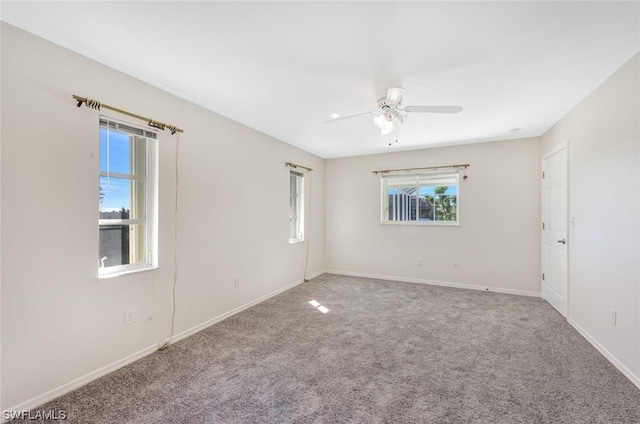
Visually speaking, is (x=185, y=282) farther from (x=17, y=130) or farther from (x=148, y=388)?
(x=17, y=130)

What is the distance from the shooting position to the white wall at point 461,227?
4336mm

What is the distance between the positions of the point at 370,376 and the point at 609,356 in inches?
83.0

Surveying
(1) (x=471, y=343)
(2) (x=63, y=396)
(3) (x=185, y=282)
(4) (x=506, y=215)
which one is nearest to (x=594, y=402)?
(1) (x=471, y=343)

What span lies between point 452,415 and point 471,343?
3.91ft

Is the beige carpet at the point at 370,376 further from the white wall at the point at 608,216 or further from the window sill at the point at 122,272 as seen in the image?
the window sill at the point at 122,272

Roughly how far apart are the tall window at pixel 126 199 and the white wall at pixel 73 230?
10 cm

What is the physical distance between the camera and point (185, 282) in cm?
288

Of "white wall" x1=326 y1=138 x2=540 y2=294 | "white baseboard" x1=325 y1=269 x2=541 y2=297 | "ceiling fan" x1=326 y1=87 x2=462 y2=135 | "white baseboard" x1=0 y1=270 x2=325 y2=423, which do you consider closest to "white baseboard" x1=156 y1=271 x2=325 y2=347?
"white baseboard" x1=0 y1=270 x2=325 y2=423

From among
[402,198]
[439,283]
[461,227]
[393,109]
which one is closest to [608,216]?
[393,109]

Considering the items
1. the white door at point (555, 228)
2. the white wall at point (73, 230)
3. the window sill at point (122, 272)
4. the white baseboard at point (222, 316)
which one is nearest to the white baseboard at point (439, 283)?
the white door at point (555, 228)

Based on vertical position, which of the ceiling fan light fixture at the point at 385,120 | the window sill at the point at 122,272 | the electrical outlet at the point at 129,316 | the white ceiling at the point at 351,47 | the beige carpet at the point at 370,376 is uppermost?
the white ceiling at the point at 351,47

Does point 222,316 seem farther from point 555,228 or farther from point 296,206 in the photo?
point 555,228

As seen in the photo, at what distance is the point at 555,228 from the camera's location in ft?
12.0

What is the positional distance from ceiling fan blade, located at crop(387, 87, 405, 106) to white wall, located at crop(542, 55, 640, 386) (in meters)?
1.68
